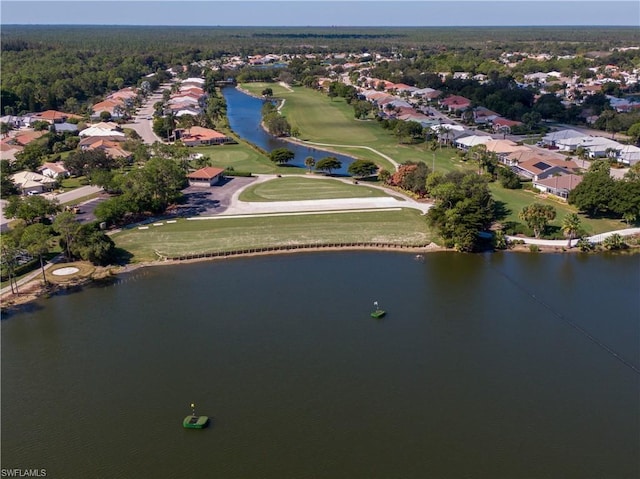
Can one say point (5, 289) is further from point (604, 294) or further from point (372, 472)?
point (604, 294)

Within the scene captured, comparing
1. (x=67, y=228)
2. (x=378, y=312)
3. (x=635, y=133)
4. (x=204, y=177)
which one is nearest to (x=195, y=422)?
(x=378, y=312)

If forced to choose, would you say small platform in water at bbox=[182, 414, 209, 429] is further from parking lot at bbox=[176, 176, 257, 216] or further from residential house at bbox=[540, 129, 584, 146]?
residential house at bbox=[540, 129, 584, 146]

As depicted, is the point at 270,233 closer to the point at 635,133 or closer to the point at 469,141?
the point at 469,141

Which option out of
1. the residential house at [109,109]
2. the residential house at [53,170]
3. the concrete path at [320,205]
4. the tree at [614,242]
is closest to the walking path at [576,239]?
the tree at [614,242]

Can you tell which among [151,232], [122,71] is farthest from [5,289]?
[122,71]

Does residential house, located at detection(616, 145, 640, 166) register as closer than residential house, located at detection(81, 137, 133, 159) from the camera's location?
Yes

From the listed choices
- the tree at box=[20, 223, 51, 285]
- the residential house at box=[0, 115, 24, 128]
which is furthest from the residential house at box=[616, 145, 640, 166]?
the residential house at box=[0, 115, 24, 128]
